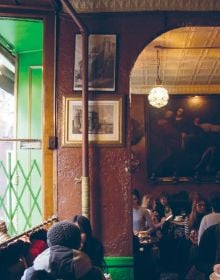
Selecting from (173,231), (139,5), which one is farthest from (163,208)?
(139,5)

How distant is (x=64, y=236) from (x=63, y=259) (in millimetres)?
165

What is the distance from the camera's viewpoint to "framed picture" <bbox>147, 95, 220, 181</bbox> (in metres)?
11.3

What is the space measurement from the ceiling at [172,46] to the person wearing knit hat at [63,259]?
2.60 meters

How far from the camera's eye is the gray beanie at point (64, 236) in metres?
2.95

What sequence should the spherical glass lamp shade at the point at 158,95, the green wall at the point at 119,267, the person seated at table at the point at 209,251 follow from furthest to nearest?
the spherical glass lamp shade at the point at 158,95, the green wall at the point at 119,267, the person seated at table at the point at 209,251

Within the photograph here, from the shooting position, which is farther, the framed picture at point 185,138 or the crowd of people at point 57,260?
the framed picture at point 185,138

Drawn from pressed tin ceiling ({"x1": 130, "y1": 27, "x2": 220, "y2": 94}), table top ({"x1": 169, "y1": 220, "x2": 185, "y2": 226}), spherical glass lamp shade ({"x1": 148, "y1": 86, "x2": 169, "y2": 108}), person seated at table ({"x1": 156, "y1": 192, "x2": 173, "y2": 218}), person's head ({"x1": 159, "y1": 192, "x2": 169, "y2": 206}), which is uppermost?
pressed tin ceiling ({"x1": 130, "y1": 27, "x2": 220, "y2": 94})

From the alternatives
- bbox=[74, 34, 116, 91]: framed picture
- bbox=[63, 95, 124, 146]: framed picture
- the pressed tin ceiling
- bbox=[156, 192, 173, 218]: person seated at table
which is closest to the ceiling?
the pressed tin ceiling

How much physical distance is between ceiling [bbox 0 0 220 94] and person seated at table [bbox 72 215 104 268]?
207 cm

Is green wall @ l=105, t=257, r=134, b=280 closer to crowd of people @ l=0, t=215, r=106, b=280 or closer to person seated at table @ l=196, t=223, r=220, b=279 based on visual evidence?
person seated at table @ l=196, t=223, r=220, b=279

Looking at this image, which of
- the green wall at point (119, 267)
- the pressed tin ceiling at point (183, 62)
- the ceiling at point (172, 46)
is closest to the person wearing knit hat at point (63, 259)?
the green wall at point (119, 267)

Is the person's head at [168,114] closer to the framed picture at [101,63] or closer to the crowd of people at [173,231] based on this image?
the crowd of people at [173,231]

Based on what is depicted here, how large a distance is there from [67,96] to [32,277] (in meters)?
2.50

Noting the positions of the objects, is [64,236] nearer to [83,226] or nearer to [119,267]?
[83,226]
